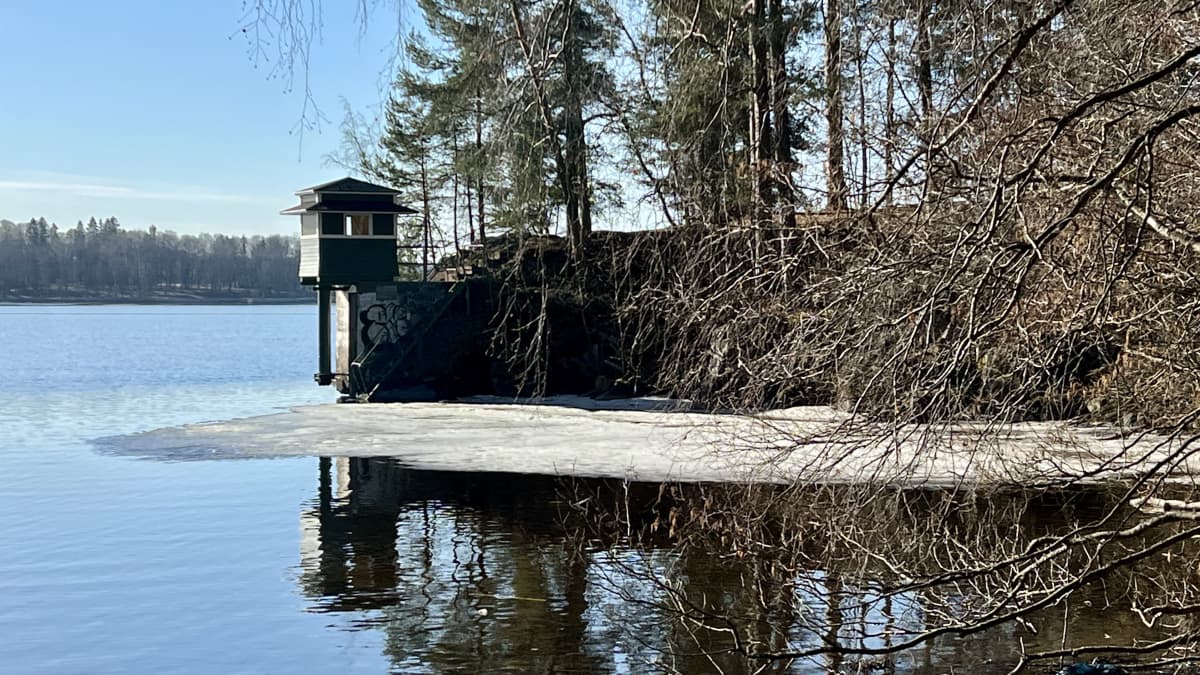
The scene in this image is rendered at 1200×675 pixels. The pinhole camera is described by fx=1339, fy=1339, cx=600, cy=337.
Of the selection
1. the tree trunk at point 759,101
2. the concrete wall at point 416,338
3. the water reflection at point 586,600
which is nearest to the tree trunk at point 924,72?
the water reflection at point 586,600

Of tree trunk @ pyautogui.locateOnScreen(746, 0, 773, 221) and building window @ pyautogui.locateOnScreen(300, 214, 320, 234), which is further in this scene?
building window @ pyautogui.locateOnScreen(300, 214, 320, 234)

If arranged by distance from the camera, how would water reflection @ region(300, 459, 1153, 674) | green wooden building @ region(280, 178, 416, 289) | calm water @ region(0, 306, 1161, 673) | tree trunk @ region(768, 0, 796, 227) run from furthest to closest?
green wooden building @ region(280, 178, 416, 289)
tree trunk @ region(768, 0, 796, 227)
calm water @ region(0, 306, 1161, 673)
water reflection @ region(300, 459, 1153, 674)

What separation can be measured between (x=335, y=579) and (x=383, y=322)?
17.9 m

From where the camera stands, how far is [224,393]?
33.2m

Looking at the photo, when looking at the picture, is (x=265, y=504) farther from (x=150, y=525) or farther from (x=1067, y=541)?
(x=1067, y=541)

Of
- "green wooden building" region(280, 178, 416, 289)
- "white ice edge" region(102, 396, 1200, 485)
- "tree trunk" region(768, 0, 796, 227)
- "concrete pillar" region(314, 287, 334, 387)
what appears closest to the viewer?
"tree trunk" region(768, 0, 796, 227)

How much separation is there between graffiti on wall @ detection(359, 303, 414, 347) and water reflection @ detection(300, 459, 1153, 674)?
13773mm

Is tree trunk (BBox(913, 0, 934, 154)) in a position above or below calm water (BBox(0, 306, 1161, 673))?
above

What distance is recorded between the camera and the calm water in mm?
8898

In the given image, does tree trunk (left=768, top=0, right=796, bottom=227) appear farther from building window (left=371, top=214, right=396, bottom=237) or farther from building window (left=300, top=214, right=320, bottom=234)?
building window (left=300, top=214, right=320, bottom=234)

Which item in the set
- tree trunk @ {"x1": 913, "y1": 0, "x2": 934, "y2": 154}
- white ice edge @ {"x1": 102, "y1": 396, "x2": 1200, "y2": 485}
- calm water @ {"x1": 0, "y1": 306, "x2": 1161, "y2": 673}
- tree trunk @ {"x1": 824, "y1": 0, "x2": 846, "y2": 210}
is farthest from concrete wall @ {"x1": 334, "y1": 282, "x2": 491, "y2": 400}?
tree trunk @ {"x1": 913, "y1": 0, "x2": 934, "y2": 154}

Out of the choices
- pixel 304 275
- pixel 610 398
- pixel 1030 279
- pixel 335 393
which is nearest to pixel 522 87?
pixel 1030 279

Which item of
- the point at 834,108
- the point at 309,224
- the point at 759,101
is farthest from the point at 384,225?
the point at 834,108

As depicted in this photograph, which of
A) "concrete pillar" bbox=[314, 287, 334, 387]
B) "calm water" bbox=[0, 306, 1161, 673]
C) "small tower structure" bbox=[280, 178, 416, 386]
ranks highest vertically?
"small tower structure" bbox=[280, 178, 416, 386]
